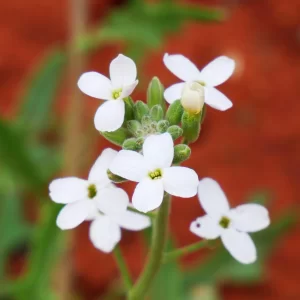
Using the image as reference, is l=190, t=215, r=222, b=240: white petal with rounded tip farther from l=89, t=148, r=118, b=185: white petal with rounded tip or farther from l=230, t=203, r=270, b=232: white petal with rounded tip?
l=89, t=148, r=118, b=185: white petal with rounded tip

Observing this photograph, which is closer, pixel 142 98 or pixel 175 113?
pixel 175 113

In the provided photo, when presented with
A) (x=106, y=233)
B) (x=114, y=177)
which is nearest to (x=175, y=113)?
(x=114, y=177)

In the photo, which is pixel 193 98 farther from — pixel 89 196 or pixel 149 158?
pixel 89 196

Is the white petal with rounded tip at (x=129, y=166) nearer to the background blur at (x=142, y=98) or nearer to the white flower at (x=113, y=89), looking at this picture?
the white flower at (x=113, y=89)

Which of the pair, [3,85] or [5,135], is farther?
[3,85]

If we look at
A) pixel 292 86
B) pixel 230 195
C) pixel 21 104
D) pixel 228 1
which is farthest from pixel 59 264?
pixel 228 1

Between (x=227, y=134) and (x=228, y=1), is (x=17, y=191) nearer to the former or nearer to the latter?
(x=227, y=134)

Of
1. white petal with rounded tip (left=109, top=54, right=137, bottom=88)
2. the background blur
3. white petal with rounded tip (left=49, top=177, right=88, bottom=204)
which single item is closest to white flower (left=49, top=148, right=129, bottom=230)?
white petal with rounded tip (left=49, top=177, right=88, bottom=204)

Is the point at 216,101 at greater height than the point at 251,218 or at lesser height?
greater
